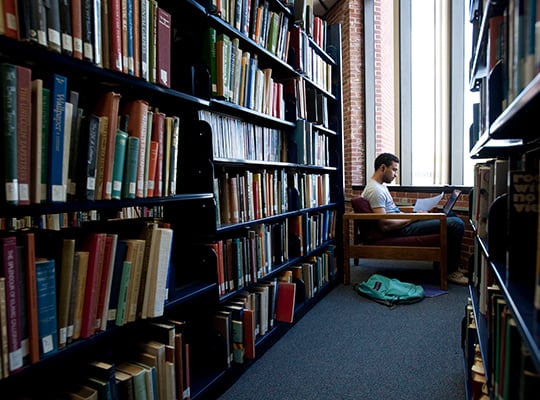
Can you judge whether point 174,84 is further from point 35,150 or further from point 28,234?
point 28,234

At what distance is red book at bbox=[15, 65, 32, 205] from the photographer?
0.81m

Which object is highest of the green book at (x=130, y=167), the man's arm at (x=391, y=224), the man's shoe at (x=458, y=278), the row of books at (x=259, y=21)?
the row of books at (x=259, y=21)

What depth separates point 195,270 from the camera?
160 centimetres

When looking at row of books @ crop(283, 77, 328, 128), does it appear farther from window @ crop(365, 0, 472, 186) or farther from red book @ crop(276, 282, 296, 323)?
window @ crop(365, 0, 472, 186)

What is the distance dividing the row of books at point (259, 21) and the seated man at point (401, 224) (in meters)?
1.54

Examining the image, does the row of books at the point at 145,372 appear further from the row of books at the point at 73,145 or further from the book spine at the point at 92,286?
the row of books at the point at 73,145

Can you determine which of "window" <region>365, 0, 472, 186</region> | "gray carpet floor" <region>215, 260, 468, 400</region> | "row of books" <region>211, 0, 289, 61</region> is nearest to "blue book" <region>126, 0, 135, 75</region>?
"row of books" <region>211, 0, 289, 61</region>

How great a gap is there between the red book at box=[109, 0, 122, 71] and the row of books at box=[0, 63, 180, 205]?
0.35 feet

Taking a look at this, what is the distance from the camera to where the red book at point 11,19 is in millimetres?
804

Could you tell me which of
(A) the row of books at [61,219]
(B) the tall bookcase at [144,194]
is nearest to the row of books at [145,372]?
(B) the tall bookcase at [144,194]

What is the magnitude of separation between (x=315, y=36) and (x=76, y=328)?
104 inches

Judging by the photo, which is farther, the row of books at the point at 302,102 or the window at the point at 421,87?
the window at the point at 421,87

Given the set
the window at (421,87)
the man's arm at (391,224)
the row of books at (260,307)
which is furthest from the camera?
the window at (421,87)

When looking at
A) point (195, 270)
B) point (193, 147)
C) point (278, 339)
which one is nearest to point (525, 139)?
point (193, 147)
